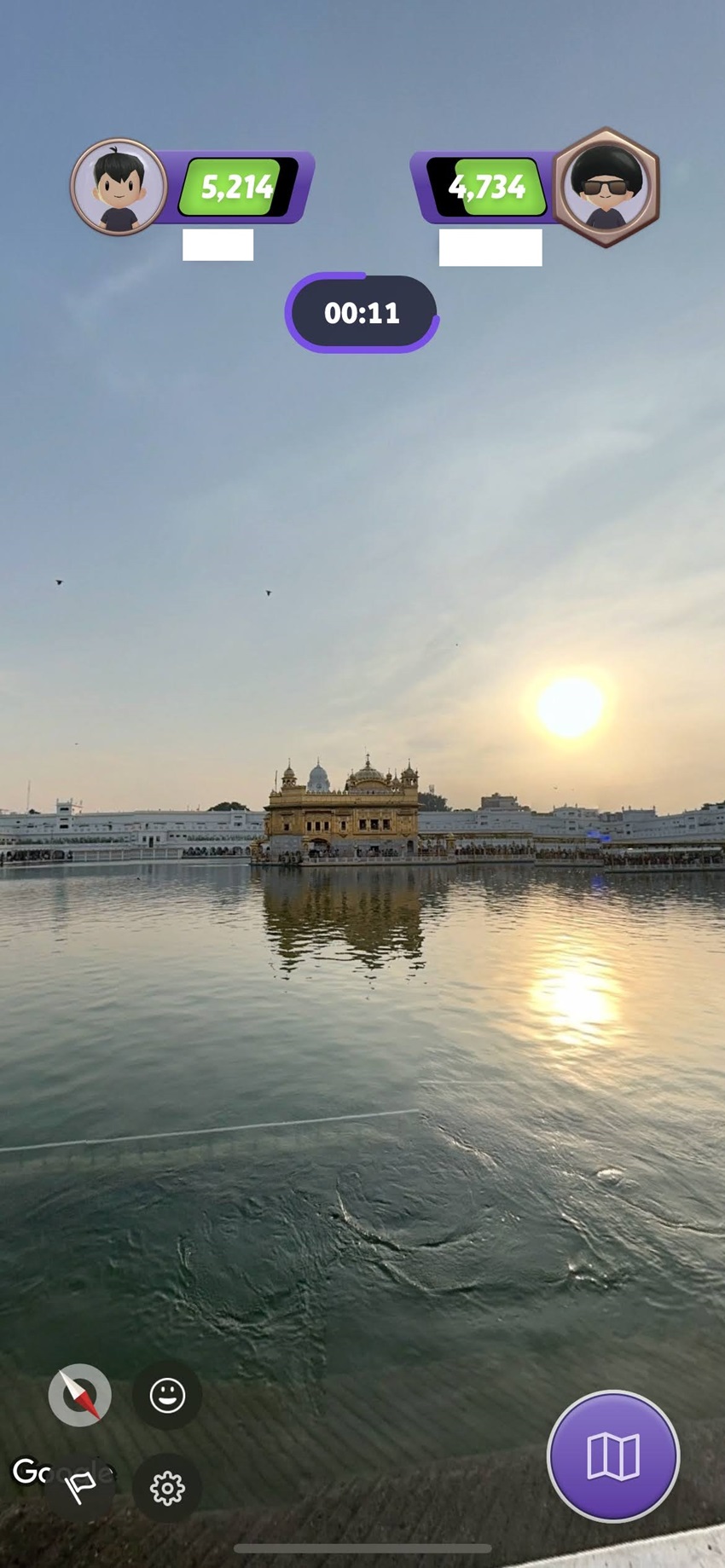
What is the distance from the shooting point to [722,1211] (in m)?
6.22

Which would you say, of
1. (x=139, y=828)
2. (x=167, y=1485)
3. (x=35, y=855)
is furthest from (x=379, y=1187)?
(x=139, y=828)

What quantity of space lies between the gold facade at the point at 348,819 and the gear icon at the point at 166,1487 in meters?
94.9

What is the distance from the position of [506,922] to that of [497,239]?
29670mm

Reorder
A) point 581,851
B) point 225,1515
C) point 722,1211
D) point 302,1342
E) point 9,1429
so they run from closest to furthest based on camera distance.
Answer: point 225,1515 → point 9,1429 → point 302,1342 → point 722,1211 → point 581,851

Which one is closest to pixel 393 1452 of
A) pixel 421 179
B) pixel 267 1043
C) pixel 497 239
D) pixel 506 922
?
pixel 497 239

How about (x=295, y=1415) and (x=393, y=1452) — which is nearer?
(x=393, y=1452)

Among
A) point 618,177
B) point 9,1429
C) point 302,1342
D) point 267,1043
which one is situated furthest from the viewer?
point 267,1043

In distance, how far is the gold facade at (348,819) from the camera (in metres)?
98.3

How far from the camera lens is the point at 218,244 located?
12.9 ft

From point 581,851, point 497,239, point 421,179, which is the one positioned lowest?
point 581,851

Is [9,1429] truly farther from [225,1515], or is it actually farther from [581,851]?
[581,851]

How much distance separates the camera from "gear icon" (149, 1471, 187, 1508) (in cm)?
249

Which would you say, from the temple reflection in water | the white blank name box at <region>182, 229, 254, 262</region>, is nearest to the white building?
the temple reflection in water

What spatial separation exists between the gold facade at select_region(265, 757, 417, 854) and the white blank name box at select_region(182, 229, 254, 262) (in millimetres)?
94094
